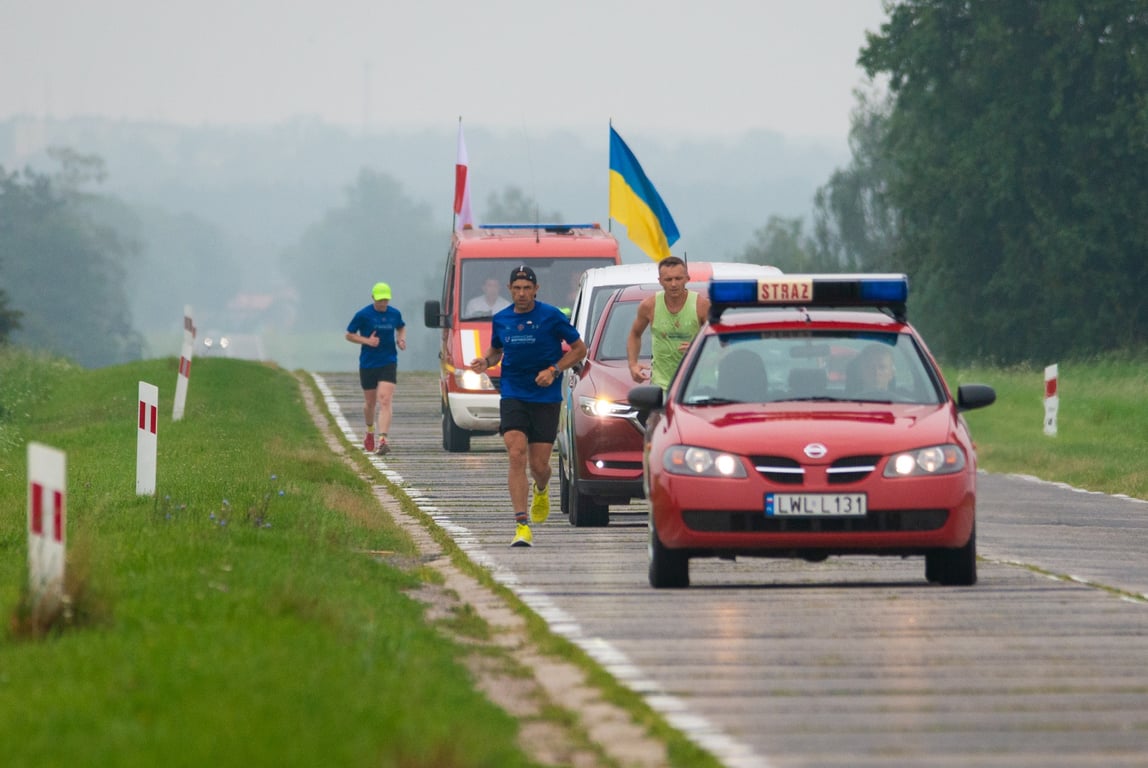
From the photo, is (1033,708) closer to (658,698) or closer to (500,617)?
(658,698)

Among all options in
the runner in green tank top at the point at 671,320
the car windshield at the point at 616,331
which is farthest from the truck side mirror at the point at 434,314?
the runner in green tank top at the point at 671,320

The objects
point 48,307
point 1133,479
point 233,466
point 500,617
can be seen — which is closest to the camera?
point 500,617

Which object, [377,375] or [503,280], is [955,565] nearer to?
[377,375]

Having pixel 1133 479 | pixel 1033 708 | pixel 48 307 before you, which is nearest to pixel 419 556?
pixel 1033 708

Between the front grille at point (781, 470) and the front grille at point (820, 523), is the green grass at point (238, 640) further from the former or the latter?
the front grille at point (781, 470)

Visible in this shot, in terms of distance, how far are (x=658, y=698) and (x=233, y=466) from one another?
12334 millimetres

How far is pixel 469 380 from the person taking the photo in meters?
25.7

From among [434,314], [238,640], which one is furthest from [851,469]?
[434,314]

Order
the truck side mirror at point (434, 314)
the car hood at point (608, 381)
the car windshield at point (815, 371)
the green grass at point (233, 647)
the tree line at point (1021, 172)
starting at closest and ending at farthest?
the green grass at point (233, 647) < the car windshield at point (815, 371) < the car hood at point (608, 381) < the truck side mirror at point (434, 314) < the tree line at point (1021, 172)

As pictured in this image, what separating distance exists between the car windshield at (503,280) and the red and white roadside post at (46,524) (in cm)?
1696

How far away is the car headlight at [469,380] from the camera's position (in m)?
25.6

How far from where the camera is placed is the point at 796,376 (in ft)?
40.2

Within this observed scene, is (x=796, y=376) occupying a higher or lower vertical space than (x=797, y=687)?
higher

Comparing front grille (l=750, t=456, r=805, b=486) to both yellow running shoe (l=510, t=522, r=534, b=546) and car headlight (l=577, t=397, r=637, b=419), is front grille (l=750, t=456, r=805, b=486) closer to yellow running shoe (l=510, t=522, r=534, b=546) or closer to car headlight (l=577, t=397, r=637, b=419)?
yellow running shoe (l=510, t=522, r=534, b=546)
